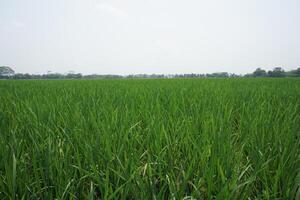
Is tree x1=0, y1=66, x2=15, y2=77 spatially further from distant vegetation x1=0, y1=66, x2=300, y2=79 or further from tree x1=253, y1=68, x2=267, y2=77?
tree x1=253, y1=68, x2=267, y2=77

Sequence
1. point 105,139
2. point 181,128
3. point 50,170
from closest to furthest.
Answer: point 50,170
point 105,139
point 181,128

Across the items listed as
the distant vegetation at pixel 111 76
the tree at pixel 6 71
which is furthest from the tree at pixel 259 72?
the tree at pixel 6 71

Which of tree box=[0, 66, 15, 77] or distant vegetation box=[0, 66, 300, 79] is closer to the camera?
distant vegetation box=[0, 66, 300, 79]

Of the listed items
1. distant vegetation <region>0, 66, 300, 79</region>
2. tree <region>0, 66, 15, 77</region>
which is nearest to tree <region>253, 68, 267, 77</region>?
distant vegetation <region>0, 66, 300, 79</region>

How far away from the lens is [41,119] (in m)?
1.57

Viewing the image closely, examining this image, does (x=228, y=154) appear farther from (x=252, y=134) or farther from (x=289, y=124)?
(x=289, y=124)

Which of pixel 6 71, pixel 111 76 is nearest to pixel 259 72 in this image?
pixel 111 76

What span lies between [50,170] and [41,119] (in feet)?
2.70

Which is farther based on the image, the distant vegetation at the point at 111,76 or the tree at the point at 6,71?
the tree at the point at 6,71

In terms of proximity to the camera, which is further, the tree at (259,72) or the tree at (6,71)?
the tree at (6,71)

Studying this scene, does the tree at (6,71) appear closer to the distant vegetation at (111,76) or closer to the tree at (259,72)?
the distant vegetation at (111,76)

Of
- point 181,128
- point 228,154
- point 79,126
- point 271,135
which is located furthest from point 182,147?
point 79,126

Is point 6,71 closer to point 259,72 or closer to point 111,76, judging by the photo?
point 111,76

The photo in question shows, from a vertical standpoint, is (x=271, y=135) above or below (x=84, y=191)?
A: above
